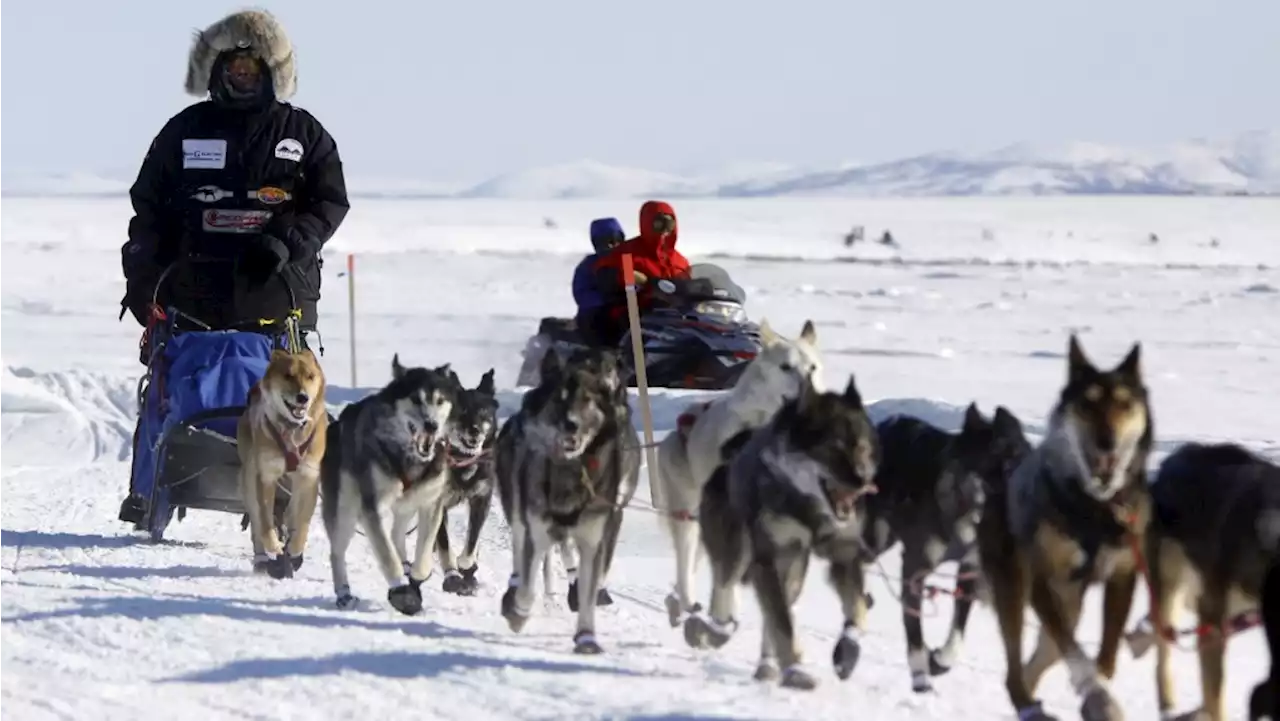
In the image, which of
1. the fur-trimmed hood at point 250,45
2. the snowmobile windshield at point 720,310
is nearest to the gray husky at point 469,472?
the fur-trimmed hood at point 250,45

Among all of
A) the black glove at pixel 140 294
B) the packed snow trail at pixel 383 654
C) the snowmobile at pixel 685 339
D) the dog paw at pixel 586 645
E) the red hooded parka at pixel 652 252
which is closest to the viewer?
the packed snow trail at pixel 383 654

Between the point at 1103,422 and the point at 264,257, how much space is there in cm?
385

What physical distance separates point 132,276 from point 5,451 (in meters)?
3.92

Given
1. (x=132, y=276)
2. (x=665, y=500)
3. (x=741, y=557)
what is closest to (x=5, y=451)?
(x=132, y=276)

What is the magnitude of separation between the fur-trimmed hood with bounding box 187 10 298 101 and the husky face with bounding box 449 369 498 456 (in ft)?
4.93

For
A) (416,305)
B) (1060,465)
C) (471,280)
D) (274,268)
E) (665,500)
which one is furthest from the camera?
(471,280)

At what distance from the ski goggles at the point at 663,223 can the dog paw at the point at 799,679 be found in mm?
5408

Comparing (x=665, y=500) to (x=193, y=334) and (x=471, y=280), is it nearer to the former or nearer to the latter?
(x=193, y=334)

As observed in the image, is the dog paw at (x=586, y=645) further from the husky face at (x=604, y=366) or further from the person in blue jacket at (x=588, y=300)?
the person in blue jacket at (x=588, y=300)

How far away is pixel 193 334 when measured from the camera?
7.30 m

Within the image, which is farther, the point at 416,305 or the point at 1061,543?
the point at 416,305

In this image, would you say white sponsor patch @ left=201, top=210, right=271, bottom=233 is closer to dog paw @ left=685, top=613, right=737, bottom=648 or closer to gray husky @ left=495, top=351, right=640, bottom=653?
gray husky @ left=495, top=351, right=640, bottom=653

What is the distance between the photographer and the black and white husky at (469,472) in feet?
20.6

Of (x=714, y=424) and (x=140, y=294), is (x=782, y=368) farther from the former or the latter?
(x=140, y=294)
